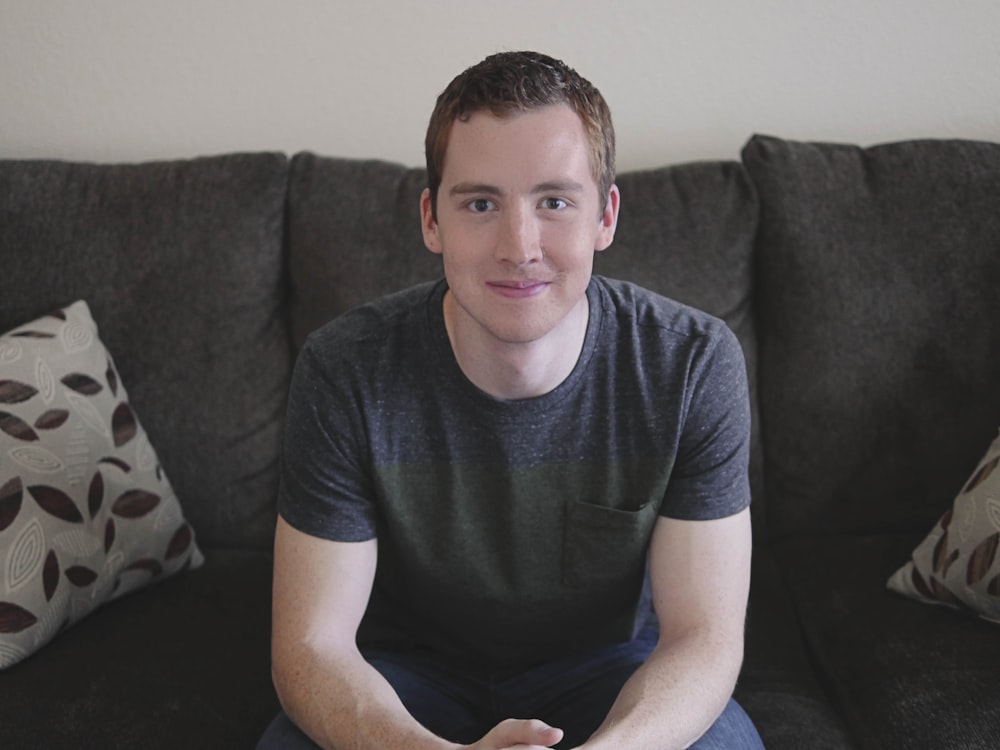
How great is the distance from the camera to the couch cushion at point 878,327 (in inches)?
65.8

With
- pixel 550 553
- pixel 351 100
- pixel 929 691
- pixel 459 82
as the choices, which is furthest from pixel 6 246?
pixel 929 691

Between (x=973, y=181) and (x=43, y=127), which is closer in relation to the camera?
(x=973, y=181)

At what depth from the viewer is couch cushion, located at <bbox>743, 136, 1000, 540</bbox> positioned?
1.67m

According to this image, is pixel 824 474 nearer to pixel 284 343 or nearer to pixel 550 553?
pixel 550 553

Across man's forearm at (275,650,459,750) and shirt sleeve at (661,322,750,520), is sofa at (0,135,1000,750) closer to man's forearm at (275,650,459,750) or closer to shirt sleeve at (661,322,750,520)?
man's forearm at (275,650,459,750)

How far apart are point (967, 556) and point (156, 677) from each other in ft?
3.78

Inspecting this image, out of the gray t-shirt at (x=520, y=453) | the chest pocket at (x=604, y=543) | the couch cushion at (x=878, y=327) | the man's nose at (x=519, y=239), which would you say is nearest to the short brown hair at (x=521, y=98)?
the man's nose at (x=519, y=239)

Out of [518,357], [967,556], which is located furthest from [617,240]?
[967,556]

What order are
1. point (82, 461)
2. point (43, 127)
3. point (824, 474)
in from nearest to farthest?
point (82, 461)
point (824, 474)
point (43, 127)

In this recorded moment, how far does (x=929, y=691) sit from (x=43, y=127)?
1.90 metres

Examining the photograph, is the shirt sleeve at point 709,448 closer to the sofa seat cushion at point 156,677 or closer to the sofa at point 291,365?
the sofa at point 291,365

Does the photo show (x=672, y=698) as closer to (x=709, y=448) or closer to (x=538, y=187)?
(x=709, y=448)

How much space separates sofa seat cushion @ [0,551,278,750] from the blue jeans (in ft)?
0.44

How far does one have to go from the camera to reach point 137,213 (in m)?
1.81
